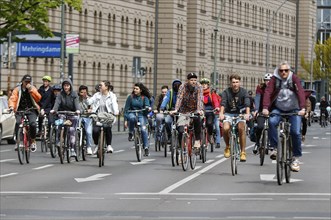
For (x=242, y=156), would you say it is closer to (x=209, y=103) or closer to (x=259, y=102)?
(x=259, y=102)

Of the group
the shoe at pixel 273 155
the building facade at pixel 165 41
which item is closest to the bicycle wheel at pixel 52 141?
the shoe at pixel 273 155

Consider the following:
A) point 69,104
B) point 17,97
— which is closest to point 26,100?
point 17,97

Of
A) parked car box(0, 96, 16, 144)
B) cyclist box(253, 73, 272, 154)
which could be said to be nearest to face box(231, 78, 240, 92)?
cyclist box(253, 73, 272, 154)

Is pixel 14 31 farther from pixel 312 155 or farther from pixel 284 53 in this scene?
pixel 284 53

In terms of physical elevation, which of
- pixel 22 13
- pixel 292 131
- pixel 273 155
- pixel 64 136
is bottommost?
pixel 273 155

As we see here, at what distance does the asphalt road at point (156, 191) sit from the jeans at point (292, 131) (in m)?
0.66

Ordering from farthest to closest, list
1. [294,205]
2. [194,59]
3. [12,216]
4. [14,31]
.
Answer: [194,59]
[14,31]
[294,205]
[12,216]

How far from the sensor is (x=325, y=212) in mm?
18438

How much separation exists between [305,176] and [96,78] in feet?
200

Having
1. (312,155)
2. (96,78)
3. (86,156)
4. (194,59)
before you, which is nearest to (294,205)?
(86,156)

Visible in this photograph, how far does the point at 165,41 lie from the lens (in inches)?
3957

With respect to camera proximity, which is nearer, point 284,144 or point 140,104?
point 284,144

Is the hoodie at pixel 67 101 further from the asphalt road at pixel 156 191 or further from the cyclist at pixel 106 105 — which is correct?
the asphalt road at pixel 156 191

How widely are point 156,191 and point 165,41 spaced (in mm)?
78626
